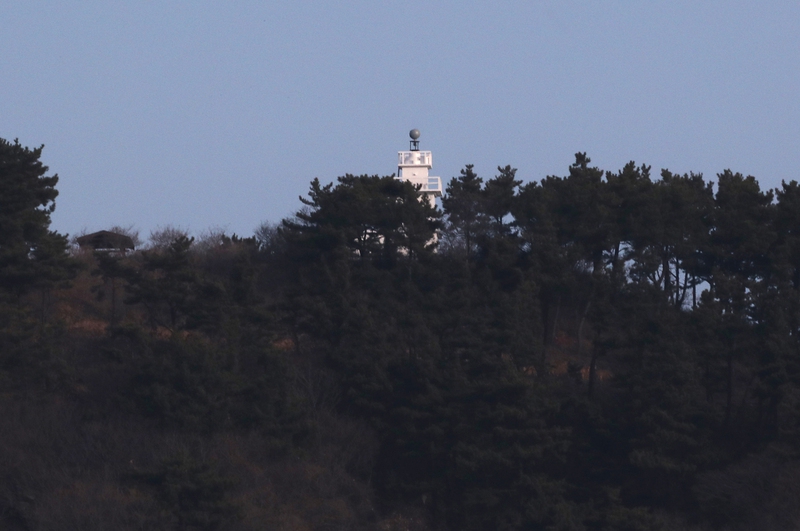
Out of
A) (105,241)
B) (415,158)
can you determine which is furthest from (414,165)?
(105,241)

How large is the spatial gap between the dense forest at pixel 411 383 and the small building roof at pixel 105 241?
25.4ft

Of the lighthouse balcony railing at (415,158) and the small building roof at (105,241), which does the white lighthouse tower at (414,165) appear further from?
the small building roof at (105,241)

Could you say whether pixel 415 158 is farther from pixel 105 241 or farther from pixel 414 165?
pixel 105 241

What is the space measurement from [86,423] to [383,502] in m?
8.94

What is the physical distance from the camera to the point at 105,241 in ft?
157

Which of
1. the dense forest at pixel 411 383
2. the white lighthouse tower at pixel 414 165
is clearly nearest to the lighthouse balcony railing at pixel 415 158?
the white lighthouse tower at pixel 414 165

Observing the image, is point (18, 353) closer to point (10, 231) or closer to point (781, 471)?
point (10, 231)

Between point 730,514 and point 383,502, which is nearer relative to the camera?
point 730,514

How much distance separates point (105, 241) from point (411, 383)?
66.4 ft

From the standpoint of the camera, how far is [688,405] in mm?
30516

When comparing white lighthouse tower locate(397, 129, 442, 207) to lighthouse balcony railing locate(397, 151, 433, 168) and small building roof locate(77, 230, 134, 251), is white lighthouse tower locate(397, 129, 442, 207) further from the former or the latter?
small building roof locate(77, 230, 134, 251)

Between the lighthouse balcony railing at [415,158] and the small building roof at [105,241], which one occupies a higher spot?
the lighthouse balcony railing at [415,158]

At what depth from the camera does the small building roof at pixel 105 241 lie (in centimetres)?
4738

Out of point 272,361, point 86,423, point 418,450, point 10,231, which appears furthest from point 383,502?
point 10,231
